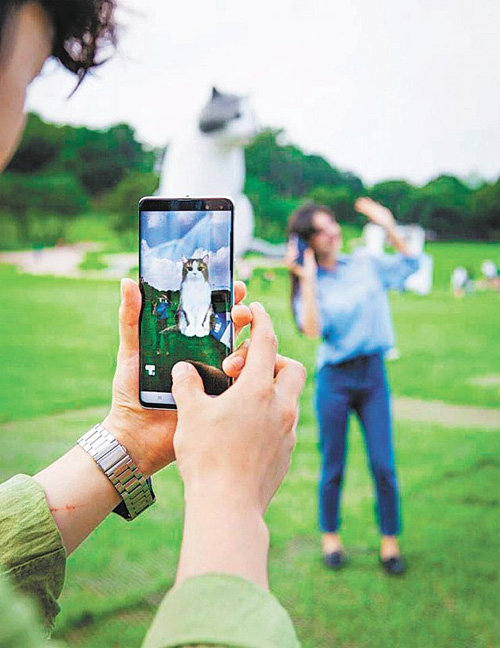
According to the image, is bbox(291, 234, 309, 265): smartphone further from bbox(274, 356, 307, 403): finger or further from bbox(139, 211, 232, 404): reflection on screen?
bbox(274, 356, 307, 403): finger

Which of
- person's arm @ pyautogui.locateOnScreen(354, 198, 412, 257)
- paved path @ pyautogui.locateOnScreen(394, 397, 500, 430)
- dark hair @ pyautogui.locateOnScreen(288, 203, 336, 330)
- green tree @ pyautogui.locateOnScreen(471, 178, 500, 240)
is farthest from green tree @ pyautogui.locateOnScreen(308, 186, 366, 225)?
dark hair @ pyautogui.locateOnScreen(288, 203, 336, 330)

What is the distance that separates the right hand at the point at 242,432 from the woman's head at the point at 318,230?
1658 millimetres

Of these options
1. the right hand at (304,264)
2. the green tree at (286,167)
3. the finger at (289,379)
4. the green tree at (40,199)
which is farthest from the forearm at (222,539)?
→ the green tree at (40,199)

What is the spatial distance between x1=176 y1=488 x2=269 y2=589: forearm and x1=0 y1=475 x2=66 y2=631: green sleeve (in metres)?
0.21

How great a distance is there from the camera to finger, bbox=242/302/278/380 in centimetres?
50

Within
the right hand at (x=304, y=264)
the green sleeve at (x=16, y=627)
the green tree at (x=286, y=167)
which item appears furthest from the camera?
the green tree at (x=286, y=167)

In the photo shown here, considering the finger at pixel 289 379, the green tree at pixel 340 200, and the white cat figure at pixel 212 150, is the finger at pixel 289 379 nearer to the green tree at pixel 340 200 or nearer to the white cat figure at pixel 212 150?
the white cat figure at pixel 212 150

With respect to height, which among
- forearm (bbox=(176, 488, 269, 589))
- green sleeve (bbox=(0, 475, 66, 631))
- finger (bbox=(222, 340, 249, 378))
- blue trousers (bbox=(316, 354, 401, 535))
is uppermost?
finger (bbox=(222, 340, 249, 378))

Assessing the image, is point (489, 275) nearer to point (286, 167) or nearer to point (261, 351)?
point (286, 167)

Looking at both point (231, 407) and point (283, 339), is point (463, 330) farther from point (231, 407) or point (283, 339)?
point (231, 407)

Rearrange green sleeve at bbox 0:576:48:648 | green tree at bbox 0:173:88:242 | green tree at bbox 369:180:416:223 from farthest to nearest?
green tree at bbox 0:173:88:242 → green tree at bbox 369:180:416:223 → green sleeve at bbox 0:576:48:648

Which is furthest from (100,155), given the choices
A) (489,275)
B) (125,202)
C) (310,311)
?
(310,311)

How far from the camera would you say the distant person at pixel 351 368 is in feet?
6.52

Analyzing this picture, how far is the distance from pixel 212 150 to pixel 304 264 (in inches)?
56.8
